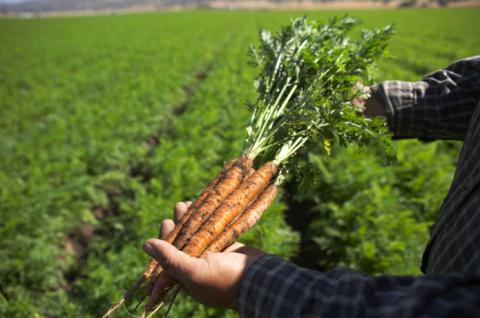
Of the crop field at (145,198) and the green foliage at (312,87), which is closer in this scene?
the green foliage at (312,87)

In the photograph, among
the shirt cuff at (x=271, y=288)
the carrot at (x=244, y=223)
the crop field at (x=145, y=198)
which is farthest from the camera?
the crop field at (x=145, y=198)

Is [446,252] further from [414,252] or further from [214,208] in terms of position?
[414,252]

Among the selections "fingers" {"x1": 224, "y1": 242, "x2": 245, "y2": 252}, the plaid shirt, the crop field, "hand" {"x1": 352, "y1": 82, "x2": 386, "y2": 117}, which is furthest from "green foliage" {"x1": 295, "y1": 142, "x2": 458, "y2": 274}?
the plaid shirt

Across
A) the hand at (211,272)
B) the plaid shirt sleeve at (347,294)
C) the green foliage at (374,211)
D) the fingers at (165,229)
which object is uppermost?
the plaid shirt sleeve at (347,294)

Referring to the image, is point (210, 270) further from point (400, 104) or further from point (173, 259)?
point (400, 104)

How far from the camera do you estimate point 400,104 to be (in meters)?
2.32

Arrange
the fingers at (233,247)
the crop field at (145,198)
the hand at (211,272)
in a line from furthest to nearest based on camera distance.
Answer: the crop field at (145,198)
the fingers at (233,247)
the hand at (211,272)

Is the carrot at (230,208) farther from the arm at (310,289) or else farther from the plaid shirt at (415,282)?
the plaid shirt at (415,282)

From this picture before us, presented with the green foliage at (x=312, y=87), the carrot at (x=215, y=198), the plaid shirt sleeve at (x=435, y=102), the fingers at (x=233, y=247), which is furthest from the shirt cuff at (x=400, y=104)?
the fingers at (x=233, y=247)

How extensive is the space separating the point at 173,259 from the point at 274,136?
1.27 metres

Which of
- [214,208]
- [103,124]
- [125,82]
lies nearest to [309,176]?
[214,208]

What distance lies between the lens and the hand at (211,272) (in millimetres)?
1396

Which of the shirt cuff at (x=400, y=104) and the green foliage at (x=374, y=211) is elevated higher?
the shirt cuff at (x=400, y=104)

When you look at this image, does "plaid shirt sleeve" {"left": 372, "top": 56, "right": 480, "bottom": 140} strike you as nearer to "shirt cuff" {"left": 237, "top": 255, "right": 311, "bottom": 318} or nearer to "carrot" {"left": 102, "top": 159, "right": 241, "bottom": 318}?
"carrot" {"left": 102, "top": 159, "right": 241, "bottom": 318}
